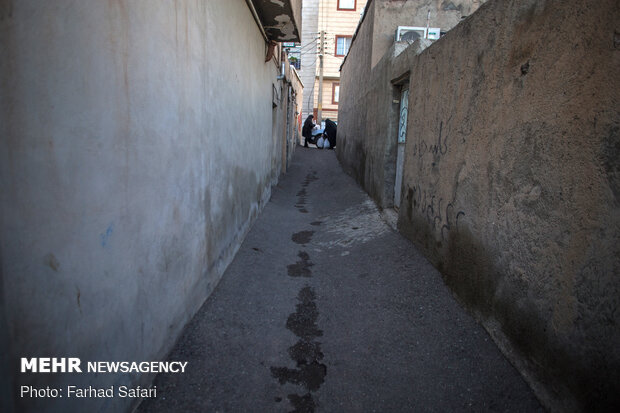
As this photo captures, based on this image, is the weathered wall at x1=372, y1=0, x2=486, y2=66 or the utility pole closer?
the weathered wall at x1=372, y1=0, x2=486, y2=66

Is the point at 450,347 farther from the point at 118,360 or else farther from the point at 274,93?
the point at 274,93

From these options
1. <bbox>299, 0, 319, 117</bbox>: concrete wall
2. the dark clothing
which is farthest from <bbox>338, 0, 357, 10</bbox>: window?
the dark clothing

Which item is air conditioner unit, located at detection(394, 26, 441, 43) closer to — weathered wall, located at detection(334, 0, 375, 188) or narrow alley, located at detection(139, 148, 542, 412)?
weathered wall, located at detection(334, 0, 375, 188)

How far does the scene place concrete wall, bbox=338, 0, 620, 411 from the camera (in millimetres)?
1881

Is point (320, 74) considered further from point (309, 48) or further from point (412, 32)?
point (412, 32)

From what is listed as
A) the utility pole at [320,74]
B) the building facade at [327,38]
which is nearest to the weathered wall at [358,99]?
the utility pole at [320,74]

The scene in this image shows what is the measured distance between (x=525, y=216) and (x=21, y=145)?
2798 millimetres

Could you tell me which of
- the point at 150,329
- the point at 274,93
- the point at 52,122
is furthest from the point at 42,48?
the point at 274,93

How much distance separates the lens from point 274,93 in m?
8.97

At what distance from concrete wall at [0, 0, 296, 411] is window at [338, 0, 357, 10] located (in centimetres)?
2405

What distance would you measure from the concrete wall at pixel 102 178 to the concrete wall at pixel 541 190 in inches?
96.4

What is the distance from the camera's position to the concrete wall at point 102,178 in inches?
49.8

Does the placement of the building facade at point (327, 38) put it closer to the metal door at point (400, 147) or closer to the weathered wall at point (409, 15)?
the weathered wall at point (409, 15)

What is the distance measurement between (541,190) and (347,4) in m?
25.7
